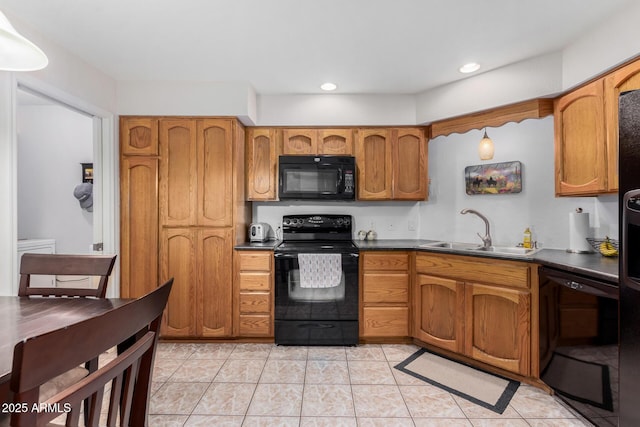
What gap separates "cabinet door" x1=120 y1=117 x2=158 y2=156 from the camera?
106 inches

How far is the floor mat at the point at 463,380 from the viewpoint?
6.32 feet

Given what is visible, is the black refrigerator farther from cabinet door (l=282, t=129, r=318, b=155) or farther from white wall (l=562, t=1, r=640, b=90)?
cabinet door (l=282, t=129, r=318, b=155)

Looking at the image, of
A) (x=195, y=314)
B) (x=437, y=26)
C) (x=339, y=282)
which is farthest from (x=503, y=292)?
(x=195, y=314)

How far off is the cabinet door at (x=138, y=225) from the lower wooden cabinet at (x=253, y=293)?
2.50 feet

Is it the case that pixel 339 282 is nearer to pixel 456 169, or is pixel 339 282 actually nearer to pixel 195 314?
pixel 195 314

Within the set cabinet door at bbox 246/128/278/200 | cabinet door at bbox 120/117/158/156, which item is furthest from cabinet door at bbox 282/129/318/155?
cabinet door at bbox 120/117/158/156

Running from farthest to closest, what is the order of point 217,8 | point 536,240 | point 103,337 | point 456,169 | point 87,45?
point 456,169 → point 536,240 → point 87,45 → point 217,8 → point 103,337

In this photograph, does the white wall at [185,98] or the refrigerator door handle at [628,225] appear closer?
the refrigerator door handle at [628,225]

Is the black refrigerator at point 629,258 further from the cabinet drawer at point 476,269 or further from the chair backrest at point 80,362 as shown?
the chair backrest at point 80,362

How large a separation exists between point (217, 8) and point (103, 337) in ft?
5.93

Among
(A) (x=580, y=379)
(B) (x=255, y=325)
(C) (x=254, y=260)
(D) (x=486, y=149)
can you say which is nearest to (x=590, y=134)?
(D) (x=486, y=149)

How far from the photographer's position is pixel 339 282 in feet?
8.65

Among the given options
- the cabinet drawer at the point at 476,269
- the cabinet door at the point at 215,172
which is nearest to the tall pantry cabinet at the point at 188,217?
the cabinet door at the point at 215,172

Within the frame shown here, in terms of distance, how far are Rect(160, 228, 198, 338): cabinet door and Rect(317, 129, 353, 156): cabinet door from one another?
1.51m
